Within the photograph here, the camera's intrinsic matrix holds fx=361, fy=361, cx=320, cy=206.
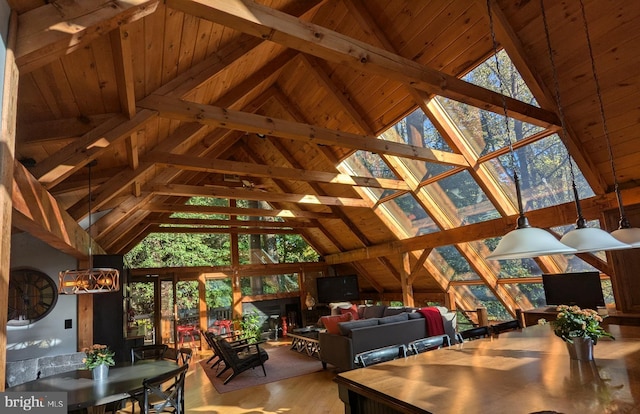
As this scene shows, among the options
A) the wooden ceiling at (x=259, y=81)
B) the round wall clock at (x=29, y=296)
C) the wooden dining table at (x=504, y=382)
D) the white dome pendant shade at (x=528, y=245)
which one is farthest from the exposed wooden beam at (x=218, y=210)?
the white dome pendant shade at (x=528, y=245)

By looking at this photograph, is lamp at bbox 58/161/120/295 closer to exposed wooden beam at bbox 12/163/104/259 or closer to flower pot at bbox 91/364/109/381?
exposed wooden beam at bbox 12/163/104/259

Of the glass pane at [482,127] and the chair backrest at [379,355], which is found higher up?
the glass pane at [482,127]

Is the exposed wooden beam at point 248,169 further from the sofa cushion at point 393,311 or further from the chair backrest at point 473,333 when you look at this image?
the chair backrest at point 473,333

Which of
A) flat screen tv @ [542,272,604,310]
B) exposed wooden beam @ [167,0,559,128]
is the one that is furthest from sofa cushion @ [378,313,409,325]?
exposed wooden beam @ [167,0,559,128]

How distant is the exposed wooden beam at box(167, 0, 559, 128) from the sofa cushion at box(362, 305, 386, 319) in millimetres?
5315

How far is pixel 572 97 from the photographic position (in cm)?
374

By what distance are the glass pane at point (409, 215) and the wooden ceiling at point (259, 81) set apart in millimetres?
802

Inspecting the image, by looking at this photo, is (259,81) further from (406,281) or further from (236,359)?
(406,281)

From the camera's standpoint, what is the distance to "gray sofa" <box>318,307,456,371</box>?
A: 5.53m

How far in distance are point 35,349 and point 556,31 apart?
6.97 meters

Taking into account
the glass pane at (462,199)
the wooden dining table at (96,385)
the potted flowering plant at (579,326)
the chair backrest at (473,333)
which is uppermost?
the glass pane at (462,199)

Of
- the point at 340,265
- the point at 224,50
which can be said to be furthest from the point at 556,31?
the point at 340,265

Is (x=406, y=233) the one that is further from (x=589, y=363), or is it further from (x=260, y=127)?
(x=589, y=363)

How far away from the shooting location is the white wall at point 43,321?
4.59m
